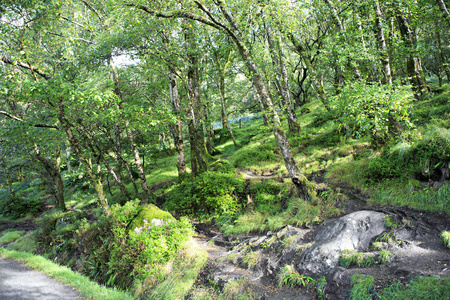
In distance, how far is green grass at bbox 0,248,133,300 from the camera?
5988 mm

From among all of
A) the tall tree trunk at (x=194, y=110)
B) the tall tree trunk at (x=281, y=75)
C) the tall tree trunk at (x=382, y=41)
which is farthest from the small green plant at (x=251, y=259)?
the tall tree trunk at (x=281, y=75)

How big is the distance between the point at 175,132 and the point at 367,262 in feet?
30.0

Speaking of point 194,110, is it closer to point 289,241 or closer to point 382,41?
point 289,241

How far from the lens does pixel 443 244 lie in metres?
4.64

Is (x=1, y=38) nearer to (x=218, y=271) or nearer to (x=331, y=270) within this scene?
(x=218, y=271)

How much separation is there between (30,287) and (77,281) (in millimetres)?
1192

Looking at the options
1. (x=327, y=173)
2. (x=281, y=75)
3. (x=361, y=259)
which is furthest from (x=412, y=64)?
(x=361, y=259)

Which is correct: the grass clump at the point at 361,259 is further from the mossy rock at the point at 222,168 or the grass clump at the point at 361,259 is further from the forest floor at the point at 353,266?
the mossy rock at the point at 222,168

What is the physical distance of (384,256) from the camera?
4691 millimetres

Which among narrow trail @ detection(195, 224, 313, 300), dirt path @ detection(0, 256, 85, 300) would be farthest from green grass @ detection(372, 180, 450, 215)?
dirt path @ detection(0, 256, 85, 300)

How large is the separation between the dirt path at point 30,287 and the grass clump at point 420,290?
683 centimetres

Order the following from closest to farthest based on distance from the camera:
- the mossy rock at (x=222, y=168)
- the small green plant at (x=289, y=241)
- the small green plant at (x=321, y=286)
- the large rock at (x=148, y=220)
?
1. the small green plant at (x=321, y=286)
2. the small green plant at (x=289, y=241)
3. the large rock at (x=148, y=220)
4. the mossy rock at (x=222, y=168)

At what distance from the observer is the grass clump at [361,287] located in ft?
13.2

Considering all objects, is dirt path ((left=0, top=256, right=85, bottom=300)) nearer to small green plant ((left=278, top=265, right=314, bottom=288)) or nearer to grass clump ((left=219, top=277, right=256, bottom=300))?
grass clump ((left=219, top=277, right=256, bottom=300))
